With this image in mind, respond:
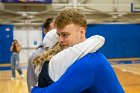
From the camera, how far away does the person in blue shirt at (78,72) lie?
4.37ft

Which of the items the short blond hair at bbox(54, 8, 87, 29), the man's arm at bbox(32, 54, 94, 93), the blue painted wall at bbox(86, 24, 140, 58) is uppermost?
the short blond hair at bbox(54, 8, 87, 29)

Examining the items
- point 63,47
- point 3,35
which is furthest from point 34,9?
point 63,47

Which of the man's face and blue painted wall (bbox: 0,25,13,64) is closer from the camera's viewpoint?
the man's face

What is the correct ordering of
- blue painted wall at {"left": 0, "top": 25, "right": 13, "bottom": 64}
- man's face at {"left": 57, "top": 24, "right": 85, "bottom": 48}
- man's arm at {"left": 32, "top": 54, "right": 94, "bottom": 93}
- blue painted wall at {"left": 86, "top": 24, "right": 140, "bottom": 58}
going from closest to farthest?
man's arm at {"left": 32, "top": 54, "right": 94, "bottom": 93} < man's face at {"left": 57, "top": 24, "right": 85, "bottom": 48} < blue painted wall at {"left": 0, "top": 25, "right": 13, "bottom": 64} < blue painted wall at {"left": 86, "top": 24, "right": 140, "bottom": 58}

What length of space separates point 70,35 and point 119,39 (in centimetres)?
1540

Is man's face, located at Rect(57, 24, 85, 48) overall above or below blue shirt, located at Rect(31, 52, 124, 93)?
above

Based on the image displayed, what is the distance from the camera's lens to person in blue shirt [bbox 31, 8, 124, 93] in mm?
1333

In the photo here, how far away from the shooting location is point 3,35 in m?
14.5

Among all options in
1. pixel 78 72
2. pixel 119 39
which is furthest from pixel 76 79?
pixel 119 39

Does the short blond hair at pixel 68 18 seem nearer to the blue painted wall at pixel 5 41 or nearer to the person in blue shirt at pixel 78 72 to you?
the person in blue shirt at pixel 78 72

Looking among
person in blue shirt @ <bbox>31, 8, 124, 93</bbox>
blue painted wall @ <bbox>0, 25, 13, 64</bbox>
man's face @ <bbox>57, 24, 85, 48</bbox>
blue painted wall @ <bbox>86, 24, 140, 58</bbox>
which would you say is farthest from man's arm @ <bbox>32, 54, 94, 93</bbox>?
blue painted wall @ <bbox>86, 24, 140, 58</bbox>

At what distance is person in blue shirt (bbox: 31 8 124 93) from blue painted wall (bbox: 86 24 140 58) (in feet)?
47.6

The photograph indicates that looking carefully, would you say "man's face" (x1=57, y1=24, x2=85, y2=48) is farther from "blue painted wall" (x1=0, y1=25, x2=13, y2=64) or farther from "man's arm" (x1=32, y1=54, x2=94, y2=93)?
"blue painted wall" (x1=0, y1=25, x2=13, y2=64)

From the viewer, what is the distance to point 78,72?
1.33 m
